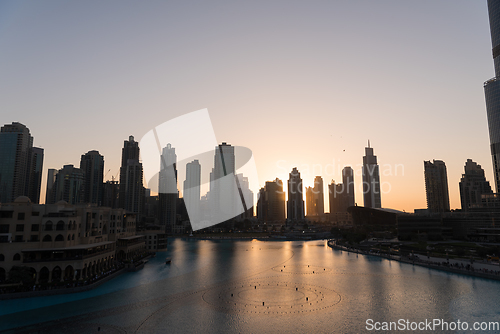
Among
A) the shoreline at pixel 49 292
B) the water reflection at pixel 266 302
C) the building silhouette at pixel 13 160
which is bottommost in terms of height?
the water reflection at pixel 266 302

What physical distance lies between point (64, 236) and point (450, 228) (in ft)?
422

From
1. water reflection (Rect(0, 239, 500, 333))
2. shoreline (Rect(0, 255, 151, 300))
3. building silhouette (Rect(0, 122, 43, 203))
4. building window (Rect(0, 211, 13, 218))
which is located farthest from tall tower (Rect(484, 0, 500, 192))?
building silhouette (Rect(0, 122, 43, 203))

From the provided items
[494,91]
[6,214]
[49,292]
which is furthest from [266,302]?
[494,91]

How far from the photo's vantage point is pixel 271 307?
121ft

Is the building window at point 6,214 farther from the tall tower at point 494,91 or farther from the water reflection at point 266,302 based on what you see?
the tall tower at point 494,91

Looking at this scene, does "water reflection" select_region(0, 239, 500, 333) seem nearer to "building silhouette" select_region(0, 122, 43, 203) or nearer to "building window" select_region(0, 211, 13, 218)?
"building window" select_region(0, 211, 13, 218)

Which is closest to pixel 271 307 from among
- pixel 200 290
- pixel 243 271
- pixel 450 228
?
pixel 200 290

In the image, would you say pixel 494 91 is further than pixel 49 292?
Yes

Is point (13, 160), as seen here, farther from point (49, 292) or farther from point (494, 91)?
point (494, 91)

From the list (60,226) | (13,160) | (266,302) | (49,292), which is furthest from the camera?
(13,160)

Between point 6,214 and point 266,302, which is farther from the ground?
point 6,214

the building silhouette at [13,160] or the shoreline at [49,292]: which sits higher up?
the building silhouette at [13,160]

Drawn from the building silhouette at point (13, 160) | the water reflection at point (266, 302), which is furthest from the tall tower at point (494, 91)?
the building silhouette at point (13, 160)

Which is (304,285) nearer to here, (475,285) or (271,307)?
(271,307)
